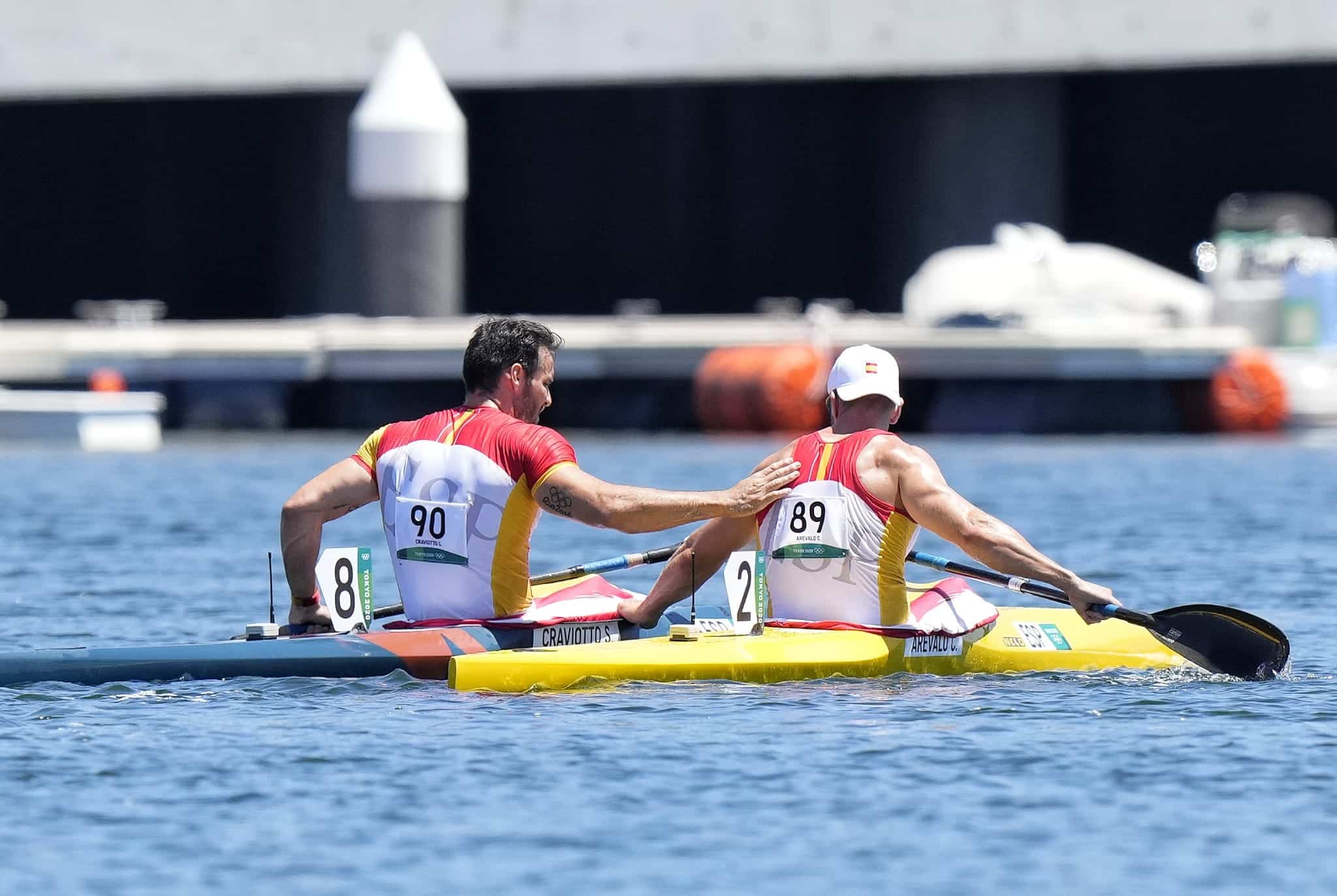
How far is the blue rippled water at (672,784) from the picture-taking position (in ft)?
18.9

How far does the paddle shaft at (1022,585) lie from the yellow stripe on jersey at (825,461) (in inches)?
20.4

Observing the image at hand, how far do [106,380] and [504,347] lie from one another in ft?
50.3

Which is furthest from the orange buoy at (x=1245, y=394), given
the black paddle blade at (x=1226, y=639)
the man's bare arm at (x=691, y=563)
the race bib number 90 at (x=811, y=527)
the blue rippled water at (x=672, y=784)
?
the race bib number 90 at (x=811, y=527)

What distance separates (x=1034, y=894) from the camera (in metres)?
5.54

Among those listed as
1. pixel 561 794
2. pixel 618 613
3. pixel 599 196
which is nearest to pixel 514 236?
pixel 599 196

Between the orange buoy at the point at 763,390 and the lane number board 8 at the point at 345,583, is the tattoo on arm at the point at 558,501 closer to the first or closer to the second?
the lane number board 8 at the point at 345,583

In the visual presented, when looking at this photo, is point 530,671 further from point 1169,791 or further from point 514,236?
point 514,236

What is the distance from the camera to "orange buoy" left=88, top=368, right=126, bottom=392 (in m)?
22.6

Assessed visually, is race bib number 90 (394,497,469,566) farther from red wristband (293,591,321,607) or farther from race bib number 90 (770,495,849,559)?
race bib number 90 (770,495,849,559)

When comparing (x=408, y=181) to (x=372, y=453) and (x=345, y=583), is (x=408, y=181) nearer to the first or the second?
(x=345, y=583)

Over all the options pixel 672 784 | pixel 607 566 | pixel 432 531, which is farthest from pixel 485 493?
pixel 672 784

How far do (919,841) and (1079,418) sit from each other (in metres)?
17.0

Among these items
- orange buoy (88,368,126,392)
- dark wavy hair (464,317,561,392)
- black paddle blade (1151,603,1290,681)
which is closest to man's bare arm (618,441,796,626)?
dark wavy hair (464,317,561,392)

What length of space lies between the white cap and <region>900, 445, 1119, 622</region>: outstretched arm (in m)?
0.24
